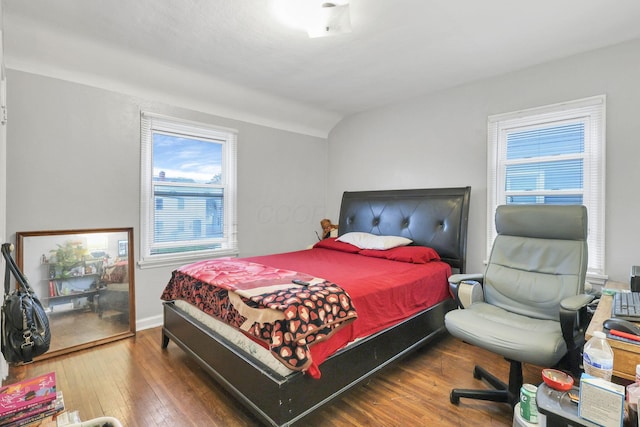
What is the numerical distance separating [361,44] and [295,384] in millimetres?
2407

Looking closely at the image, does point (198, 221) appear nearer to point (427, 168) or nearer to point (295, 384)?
point (295, 384)

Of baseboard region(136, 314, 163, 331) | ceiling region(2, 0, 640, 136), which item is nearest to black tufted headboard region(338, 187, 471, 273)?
ceiling region(2, 0, 640, 136)

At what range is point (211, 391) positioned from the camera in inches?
80.9

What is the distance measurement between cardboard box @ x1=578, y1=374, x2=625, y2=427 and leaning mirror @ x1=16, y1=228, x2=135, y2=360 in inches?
129

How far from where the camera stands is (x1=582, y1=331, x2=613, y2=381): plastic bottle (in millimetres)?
1162

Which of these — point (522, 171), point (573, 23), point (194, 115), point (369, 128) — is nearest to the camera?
point (573, 23)

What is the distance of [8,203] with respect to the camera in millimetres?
2377

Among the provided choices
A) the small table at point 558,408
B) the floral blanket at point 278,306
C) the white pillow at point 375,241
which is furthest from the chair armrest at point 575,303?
the white pillow at point 375,241

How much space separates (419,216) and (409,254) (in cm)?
66

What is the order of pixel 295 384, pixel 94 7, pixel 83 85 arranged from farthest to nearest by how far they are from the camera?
pixel 83 85 → pixel 94 7 → pixel 295 384

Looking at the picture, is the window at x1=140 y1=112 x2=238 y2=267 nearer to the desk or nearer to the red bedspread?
the red bedspread

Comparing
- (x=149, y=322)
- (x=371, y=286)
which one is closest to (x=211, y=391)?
(x=371, y=286)

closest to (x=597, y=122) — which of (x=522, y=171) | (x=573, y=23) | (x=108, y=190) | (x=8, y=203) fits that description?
(x=522, y=171)

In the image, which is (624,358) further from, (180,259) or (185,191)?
(185,191)
